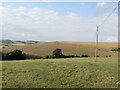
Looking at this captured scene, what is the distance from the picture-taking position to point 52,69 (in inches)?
1007

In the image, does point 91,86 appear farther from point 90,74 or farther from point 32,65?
point 32,65

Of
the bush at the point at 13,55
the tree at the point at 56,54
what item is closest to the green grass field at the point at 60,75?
the bush at the point at 13,55

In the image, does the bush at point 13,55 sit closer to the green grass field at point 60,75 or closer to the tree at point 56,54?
the tree at point 56,54

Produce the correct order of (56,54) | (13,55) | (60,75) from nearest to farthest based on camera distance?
(60,75) → (13,55) → (56,54)

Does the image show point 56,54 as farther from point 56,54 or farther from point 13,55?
point 13,55

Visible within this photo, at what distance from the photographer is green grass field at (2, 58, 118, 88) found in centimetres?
2163

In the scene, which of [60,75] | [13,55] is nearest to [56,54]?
[13,55]

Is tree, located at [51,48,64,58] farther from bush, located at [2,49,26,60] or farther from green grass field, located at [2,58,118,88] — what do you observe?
green grass field, located at [2,58,118,88]

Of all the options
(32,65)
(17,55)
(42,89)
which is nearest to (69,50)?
(17,55)

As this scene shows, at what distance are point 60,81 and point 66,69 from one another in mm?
3282

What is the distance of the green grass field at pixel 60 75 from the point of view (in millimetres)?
21628

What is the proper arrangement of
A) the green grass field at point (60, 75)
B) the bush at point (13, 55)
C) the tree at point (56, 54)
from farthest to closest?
the tree at point (56, 54), the bush at point (13, 55), the green grass field at point (60, 75)

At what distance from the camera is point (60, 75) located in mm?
23703

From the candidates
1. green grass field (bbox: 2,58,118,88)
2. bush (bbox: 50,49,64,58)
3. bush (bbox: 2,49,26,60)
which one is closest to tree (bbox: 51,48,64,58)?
bush (bbox: 50,49,64,58)
